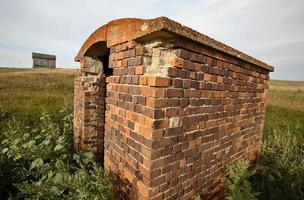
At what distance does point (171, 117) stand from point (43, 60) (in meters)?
48.2

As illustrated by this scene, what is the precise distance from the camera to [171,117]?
1.98 metres

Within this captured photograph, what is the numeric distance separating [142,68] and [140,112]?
432 mm

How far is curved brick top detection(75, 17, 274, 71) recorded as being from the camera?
1.75 m

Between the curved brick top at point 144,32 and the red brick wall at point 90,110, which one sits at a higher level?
the curved brick top at point 144,32

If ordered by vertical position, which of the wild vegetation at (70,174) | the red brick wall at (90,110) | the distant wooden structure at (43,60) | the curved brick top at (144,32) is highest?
the distant wooden structure at (43,60)

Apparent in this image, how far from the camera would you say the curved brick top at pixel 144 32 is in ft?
5.75

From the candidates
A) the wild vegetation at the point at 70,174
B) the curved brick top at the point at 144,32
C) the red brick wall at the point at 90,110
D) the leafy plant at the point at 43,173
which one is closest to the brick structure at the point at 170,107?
the curved brick top at the point at 144,32

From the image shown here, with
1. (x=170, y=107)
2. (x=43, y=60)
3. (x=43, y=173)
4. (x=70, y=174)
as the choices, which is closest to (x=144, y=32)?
(x=170, y=107)

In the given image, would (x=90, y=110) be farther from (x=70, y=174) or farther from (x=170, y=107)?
(x=170, y=107)

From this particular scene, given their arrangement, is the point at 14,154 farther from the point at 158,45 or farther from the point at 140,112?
the point at 158,45

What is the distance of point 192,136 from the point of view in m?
2.27

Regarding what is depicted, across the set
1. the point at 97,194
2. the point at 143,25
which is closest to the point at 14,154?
the point at 97,194

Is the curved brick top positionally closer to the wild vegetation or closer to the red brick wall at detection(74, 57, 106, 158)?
the red brick wall at detection(74, 57, 106, 158)

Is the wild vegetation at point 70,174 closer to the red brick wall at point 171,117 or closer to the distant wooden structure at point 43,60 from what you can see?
the red brick wall at point 171,117
